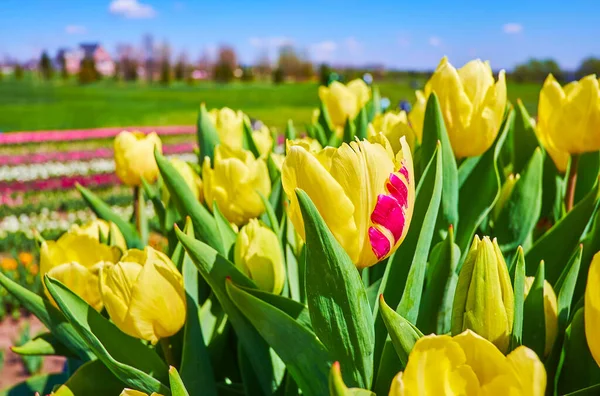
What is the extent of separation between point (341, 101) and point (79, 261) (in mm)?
1035

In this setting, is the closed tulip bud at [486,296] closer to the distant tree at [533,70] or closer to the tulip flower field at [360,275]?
the tulip flower field at [360,275]

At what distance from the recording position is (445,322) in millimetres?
854

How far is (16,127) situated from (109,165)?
15.3 metres

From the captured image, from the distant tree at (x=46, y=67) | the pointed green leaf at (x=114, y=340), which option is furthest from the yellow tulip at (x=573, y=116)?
the distant tree at (x=46, y=67)

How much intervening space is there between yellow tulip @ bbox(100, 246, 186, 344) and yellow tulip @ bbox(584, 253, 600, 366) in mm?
548

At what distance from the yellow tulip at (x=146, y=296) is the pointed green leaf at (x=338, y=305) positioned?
265 mm

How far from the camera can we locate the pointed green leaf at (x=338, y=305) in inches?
26.1

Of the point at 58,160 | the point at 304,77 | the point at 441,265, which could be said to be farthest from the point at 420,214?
the point at 304,77

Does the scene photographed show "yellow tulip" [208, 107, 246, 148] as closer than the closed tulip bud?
No

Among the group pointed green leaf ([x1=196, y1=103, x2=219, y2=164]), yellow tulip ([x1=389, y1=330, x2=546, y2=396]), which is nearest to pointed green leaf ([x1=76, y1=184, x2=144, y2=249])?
pointed green leaf ([x1=196, y1=103, x2=219, y2=164])

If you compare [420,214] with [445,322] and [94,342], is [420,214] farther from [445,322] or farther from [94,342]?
[94,342]

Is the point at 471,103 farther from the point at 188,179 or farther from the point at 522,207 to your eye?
the point at 188,179

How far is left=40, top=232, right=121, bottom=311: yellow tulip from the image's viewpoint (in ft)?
3.20

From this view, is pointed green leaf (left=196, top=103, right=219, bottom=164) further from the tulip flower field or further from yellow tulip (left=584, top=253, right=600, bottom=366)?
yellow tulip (left=584, top=253, right=600, bottom=366)
